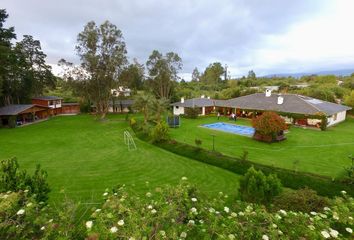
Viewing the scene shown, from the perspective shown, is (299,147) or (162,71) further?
(162,71)

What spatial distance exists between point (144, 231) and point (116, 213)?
2.64 ft

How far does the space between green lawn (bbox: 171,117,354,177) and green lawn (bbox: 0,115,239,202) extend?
4026mm

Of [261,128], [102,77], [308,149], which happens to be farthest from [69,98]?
[308,149]

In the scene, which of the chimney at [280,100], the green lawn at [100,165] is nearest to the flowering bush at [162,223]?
the green lawn at [100,165]

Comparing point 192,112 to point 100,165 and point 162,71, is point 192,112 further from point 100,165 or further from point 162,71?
point 100,165

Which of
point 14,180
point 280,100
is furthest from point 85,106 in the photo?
point 14,180

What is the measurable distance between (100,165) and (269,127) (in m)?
14.6

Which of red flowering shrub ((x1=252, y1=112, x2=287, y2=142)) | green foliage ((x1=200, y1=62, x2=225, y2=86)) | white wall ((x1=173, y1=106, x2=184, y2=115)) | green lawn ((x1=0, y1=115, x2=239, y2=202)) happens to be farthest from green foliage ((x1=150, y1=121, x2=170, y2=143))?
green foliage ((x1=200, y1=62, x2=225, y2=86))

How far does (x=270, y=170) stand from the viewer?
44.9 feet

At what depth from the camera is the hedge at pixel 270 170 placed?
11234 millimetres

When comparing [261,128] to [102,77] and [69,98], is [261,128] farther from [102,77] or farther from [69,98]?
[69,98]

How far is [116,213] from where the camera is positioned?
13.7 ft

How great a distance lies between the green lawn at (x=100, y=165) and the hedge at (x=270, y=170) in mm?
615

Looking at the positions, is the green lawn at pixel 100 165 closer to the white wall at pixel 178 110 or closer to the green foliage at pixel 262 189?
the green foliage at pixel 262 189
